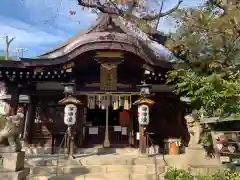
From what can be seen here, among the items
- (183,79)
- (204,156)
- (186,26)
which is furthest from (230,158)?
(186,26)

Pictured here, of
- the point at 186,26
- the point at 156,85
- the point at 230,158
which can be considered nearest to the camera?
the point at 230,158

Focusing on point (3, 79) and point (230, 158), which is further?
point (3, 79)

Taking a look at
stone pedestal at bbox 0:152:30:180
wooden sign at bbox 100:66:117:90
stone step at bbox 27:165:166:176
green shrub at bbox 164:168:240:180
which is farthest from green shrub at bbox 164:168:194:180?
wooden sign at bbox 100:66:117:90

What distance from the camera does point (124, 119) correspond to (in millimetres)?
13836

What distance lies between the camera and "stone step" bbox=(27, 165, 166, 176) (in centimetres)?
977

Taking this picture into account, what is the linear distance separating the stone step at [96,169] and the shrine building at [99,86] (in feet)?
9.42

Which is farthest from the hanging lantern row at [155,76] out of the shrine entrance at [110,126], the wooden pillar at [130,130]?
the wooden pillar at [130,130]

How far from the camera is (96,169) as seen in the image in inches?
390

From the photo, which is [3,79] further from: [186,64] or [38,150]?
[186,64]

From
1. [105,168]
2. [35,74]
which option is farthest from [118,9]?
[105,168]

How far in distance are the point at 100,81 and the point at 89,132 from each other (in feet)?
9.04

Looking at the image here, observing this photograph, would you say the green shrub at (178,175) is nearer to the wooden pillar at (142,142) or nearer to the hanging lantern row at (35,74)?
the wooden pillar at (142,142)

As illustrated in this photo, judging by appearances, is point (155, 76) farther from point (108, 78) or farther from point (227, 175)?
point (227, 175)

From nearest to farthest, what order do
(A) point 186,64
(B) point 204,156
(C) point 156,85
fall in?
1. (B) point 204,156
2. (A) point 186,64
3. (C) point 156,85
